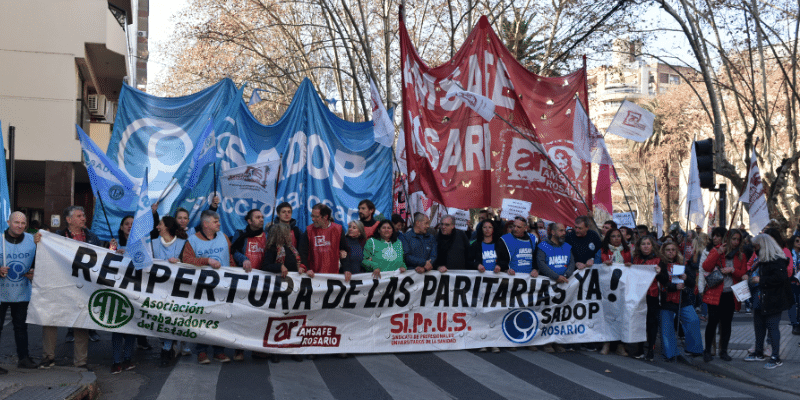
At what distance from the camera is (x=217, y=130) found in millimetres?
13016

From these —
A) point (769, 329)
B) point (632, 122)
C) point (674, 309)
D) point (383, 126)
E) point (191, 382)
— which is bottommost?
point (191, 382)

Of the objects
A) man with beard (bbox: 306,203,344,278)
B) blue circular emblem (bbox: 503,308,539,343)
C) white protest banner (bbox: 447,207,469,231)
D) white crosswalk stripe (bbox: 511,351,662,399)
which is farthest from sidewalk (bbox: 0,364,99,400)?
white protest banner (bbox: 447,207,469,231)

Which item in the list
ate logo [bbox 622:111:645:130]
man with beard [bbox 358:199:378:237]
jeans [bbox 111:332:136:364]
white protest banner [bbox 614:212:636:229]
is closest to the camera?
jeans [bbox 111:332:136:364]

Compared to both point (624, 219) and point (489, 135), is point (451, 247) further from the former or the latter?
point (624, 219)

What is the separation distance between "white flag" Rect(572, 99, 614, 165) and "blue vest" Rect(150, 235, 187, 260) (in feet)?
17.4

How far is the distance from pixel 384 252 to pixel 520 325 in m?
2.01

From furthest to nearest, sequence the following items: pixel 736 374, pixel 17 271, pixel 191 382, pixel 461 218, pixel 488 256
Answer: pixel 461 218 < pixel 488 256 < pixel 736 374 < pixel 17 271 < pixel 191 382

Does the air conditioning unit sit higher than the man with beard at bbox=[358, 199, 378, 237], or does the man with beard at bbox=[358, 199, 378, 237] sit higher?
the air conditioning unit

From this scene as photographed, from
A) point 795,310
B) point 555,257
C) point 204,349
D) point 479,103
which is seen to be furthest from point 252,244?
point 795,310

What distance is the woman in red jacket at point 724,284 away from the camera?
9.57 metres

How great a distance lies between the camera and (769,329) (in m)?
9.34

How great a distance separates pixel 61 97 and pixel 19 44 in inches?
71.0

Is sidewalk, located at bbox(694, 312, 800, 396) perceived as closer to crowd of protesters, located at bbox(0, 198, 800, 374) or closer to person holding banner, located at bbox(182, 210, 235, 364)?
crowd of protesters, located at bbox(0, 198, 800, 374)

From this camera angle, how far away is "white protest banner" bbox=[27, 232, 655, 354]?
8258 mm
